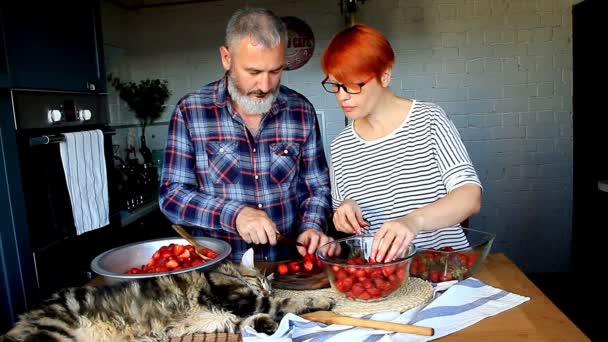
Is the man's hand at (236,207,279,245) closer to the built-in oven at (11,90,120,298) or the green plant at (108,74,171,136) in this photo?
the built-in oven at (11,90,120,298)

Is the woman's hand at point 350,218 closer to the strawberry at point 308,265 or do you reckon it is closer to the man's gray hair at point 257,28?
the strawberry at point 308,265

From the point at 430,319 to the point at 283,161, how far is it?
108 cm

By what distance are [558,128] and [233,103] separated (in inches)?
136

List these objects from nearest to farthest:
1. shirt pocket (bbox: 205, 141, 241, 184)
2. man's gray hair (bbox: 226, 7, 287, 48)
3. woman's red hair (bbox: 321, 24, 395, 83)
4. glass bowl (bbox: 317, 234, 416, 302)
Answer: glass bowl (bbox: 317, 234, 416, 302) → woman's red hair (bbox: 321, 24, 395, 83) → man's gray hair (bbox: 226, 7, 287, 48) → shirt pocket (bbox: 205, 141, 241, 184)

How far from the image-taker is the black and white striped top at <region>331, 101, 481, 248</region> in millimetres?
1797

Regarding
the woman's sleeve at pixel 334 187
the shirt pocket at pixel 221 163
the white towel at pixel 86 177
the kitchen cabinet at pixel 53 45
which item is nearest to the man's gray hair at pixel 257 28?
the shirt pocket at pixel 221 163

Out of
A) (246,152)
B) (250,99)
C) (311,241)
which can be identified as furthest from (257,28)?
(311,241)

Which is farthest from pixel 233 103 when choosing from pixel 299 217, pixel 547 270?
pixel 547 270

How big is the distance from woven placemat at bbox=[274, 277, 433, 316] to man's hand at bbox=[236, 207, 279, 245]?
0.23m

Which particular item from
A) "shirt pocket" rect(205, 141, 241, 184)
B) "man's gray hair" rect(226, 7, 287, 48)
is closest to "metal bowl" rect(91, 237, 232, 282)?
"shirt pocket" rect(205, 141, 241, 184)

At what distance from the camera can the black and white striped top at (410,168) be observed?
70.7 inches

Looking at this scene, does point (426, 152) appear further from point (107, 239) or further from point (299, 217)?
point (107, 239)

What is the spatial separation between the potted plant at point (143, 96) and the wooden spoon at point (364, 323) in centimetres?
348

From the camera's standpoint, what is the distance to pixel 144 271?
1.52m
